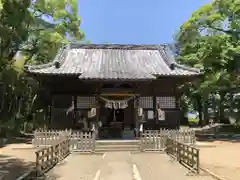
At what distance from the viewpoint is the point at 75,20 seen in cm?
2625

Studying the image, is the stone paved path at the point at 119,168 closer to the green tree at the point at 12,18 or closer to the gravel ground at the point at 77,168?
the gravel ground at the point at 77,168

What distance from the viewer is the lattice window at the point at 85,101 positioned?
19172mm

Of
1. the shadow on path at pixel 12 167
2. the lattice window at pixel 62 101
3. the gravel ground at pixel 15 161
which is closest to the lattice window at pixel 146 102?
the lattice window at pixel 62 101

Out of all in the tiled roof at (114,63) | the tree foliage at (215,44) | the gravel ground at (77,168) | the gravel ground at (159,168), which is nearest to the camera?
the gravel ground at (159,168)

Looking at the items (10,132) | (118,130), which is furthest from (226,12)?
(10,132)

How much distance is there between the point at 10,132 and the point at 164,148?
14.7 meters

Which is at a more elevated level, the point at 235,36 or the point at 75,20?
the point at 75,20

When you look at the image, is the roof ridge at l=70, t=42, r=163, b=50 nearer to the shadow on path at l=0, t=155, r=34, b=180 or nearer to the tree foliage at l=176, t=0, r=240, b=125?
the tree foliage at l=176, t=0, r=240, b=125

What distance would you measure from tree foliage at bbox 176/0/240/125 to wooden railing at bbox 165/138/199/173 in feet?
28.5

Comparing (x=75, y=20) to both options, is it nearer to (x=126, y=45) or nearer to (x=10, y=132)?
(x=126, y=45)

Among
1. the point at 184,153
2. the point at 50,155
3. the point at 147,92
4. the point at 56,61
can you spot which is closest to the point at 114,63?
the point at 147,92

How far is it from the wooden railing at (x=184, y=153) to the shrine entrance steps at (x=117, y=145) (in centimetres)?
201

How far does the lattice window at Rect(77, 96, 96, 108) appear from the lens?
19172 millimetres

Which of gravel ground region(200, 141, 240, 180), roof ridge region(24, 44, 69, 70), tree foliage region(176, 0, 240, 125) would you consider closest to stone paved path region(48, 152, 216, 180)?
gravel ground region(200, 141, 240, 180)
